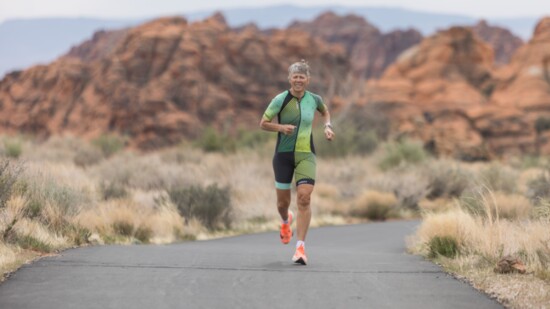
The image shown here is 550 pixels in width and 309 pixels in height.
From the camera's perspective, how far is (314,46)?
7694cm

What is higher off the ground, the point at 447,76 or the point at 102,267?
the point at 102,267

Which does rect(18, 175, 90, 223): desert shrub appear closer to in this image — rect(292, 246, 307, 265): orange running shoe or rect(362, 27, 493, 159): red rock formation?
rect(292, 246, 307, 265): orange running shoe

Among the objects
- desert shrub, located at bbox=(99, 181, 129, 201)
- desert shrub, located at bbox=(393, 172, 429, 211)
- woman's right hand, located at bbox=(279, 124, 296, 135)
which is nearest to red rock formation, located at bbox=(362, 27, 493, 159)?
desert shrub, located at bbox=(393, 172, 429, 211)

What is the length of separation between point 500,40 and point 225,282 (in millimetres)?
172402

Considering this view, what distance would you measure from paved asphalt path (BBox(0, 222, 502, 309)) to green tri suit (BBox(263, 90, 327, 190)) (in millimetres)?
1075

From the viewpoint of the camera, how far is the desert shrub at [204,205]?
17359 mm

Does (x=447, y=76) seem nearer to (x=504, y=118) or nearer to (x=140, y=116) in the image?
(x=504, y=118)

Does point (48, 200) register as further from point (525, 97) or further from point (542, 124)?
point (525, 97)

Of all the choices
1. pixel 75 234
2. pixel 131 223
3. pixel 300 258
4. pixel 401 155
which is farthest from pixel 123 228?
pixel 401 155

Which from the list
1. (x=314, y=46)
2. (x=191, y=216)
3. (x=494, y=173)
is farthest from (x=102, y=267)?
(x=314, y=46)

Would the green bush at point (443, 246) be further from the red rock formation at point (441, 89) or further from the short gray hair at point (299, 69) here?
the red rock formation at point (441, 89)

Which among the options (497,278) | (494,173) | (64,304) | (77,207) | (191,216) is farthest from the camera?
(494,173)

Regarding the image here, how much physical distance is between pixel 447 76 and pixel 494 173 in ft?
167

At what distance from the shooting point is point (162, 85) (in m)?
63.5
